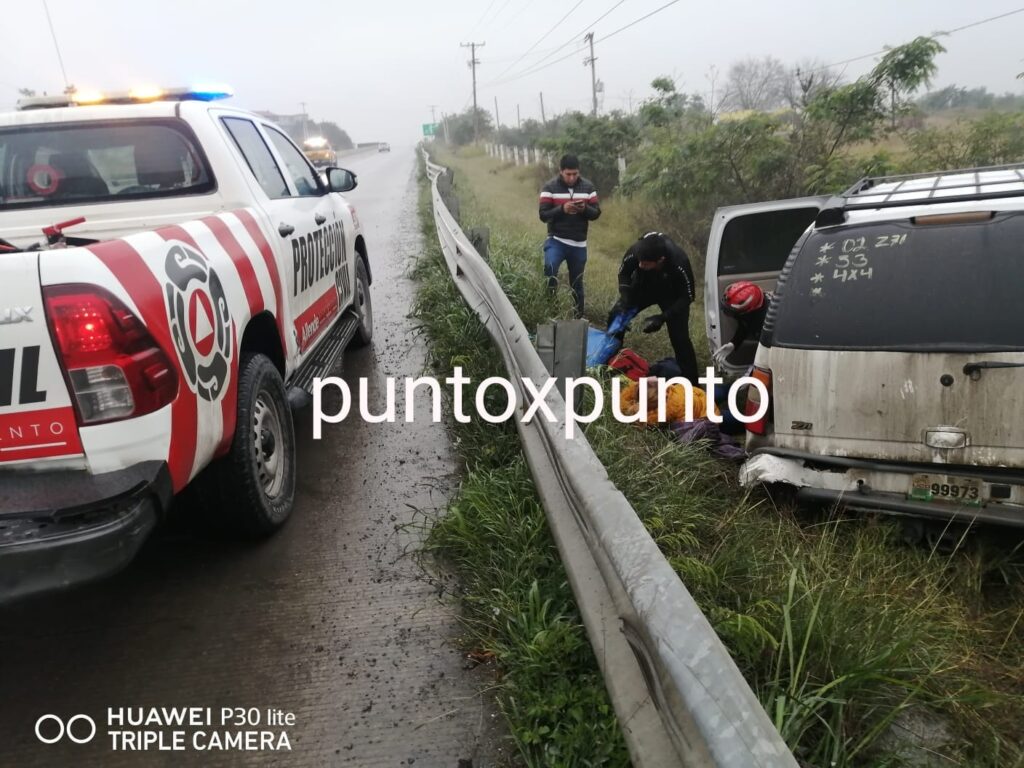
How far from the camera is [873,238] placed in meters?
3.42

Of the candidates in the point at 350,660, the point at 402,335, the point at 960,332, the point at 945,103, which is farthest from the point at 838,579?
the point at 945,103

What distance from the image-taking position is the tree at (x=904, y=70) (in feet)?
31.1

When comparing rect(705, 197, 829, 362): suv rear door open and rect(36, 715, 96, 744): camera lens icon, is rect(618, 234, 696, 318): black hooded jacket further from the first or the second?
rect(36, 715, 96, 744): camera lens icon

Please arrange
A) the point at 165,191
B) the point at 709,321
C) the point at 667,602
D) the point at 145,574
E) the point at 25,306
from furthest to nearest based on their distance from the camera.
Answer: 1. the point at 709,321
2. the point at 165,191
3. the point at 145,574
4. the point at 25,306
5. the point at 667,602

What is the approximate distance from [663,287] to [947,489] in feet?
10.5

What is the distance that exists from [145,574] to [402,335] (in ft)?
12.8

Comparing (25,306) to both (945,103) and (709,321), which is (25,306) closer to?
(709,321)

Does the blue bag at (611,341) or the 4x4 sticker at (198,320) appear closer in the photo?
the 4x4 sticker at (198,320)

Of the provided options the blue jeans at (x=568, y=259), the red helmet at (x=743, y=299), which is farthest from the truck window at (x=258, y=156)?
the blue jeans at (x=568, y=259)

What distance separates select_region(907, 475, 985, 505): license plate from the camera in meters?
3.12

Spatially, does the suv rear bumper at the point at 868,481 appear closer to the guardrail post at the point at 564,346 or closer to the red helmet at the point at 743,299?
the guardrail post at the point at 564,346

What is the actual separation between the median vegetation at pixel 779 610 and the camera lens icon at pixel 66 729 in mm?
1238

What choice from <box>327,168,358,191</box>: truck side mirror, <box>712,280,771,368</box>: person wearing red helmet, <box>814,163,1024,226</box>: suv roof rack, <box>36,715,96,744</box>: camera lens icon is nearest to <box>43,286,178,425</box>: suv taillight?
<box>36,715,96,744</box>: camera lens icon

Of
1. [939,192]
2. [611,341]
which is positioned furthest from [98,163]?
[939,192]
